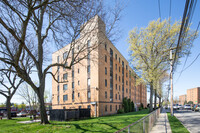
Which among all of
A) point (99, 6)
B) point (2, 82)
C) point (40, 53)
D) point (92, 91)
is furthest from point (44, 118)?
point (2, 82)

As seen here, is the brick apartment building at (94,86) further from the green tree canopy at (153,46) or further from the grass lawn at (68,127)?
the grass lawn at (68,127)

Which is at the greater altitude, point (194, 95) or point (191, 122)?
point (191, 122)

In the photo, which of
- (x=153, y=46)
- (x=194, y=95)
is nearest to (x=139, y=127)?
(x=153, y=46)

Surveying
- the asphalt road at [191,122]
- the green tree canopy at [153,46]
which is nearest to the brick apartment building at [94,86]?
the green tree canopy at [153,46]

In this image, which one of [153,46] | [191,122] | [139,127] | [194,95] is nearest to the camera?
[139,127]

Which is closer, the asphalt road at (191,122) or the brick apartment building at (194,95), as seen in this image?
the asphalt road at (191,122)

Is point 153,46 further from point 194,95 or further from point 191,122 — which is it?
point 194,95

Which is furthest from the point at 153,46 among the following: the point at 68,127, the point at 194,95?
the point at 194,95

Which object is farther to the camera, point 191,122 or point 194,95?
point 194,95

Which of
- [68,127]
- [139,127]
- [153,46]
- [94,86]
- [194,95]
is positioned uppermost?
[153,46]

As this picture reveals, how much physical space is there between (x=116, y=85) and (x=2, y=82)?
23807mm

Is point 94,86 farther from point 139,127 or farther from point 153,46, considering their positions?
point 139,127

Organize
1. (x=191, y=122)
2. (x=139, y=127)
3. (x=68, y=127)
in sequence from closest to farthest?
(x=139, y=127), (x=68, y=127), (x=191, y=122)

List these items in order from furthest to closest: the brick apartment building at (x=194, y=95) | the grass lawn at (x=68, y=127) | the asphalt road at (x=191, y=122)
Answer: the brick apartment building at (x=194, y=95) < the asphalt road at (x=191, y=122) < the grass lawn at (x=68, y=127)
